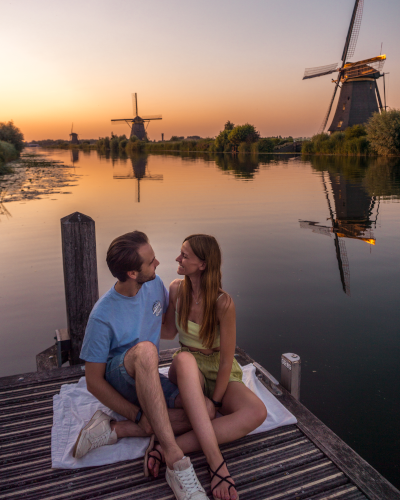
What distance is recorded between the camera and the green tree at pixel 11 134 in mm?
32844

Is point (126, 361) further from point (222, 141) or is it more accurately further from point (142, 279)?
point (222, 141)

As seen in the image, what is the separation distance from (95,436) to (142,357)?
0.54m

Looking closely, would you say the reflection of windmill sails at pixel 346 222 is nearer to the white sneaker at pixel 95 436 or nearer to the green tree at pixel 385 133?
the white sneaker at pixel 95 436

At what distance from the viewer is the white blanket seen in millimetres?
2127

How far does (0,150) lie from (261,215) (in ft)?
66.8

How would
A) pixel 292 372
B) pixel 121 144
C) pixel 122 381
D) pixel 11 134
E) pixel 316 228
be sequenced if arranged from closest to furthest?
pixel 122 381 → pixel 292 372 → pixel 316 228 → pixel 11 134 → pixel 121 144

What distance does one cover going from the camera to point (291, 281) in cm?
564

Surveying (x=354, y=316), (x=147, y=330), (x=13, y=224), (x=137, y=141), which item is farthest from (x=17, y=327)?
(x=137, y=141)

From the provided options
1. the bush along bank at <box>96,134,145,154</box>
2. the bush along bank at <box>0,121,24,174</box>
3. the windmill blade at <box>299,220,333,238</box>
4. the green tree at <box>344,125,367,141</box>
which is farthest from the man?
the bush along bank at <box>96,134,145,154</box>

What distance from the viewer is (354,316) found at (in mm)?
4492

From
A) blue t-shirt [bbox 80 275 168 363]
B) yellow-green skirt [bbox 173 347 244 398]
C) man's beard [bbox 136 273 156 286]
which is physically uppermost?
man's beard [bbox 136 273 156 286]

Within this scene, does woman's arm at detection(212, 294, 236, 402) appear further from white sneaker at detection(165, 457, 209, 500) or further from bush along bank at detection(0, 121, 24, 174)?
bush along bank at detection(0, 121, 24, 174)

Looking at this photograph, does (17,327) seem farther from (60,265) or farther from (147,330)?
(147,330)

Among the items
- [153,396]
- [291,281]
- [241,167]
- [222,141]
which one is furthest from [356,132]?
[153,396]
